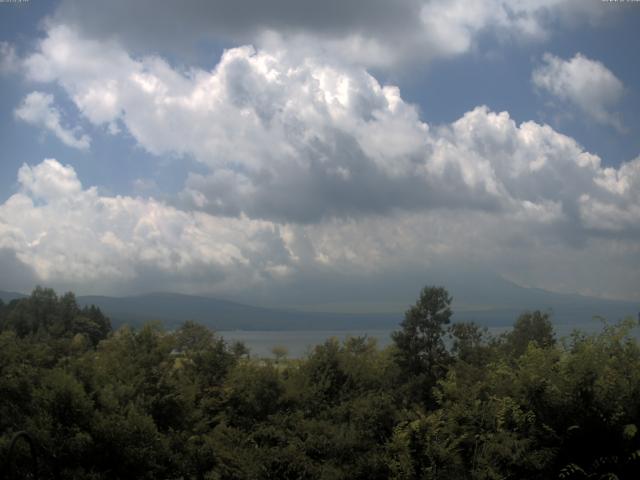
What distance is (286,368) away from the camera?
2791cm

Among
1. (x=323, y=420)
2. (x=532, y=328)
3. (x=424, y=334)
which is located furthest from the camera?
(x=532, y=328)

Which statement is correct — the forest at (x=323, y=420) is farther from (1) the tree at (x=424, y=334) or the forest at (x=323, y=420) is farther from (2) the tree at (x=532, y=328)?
(2) the tree at (x=532, y=328)

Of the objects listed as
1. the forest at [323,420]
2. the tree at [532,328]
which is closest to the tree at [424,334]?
the forest at [323,420]

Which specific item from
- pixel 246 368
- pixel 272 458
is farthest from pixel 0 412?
pixel 246 368

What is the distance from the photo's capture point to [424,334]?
33.8 metres

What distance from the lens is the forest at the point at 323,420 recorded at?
1608 centimetres

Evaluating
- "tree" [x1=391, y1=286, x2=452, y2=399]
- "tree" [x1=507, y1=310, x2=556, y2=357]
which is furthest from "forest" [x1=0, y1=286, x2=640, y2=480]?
"tree" [x1=507, y1=310, x2=556, y2=357]

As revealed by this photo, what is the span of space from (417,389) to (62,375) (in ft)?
60.3

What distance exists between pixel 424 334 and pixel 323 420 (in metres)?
13.4

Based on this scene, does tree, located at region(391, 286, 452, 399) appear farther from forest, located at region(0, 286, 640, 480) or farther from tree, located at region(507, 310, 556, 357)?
tree, located at region(507, 310, 556, 357)

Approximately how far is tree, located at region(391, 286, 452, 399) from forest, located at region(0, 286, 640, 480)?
515 centimetres

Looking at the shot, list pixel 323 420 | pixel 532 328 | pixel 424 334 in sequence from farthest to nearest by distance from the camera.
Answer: pixel 532 328 < pixel 424 334 < pixel 323 420

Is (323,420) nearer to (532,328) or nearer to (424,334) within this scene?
(424,334)

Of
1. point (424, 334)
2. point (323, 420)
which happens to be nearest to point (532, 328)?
point (424, 334)
